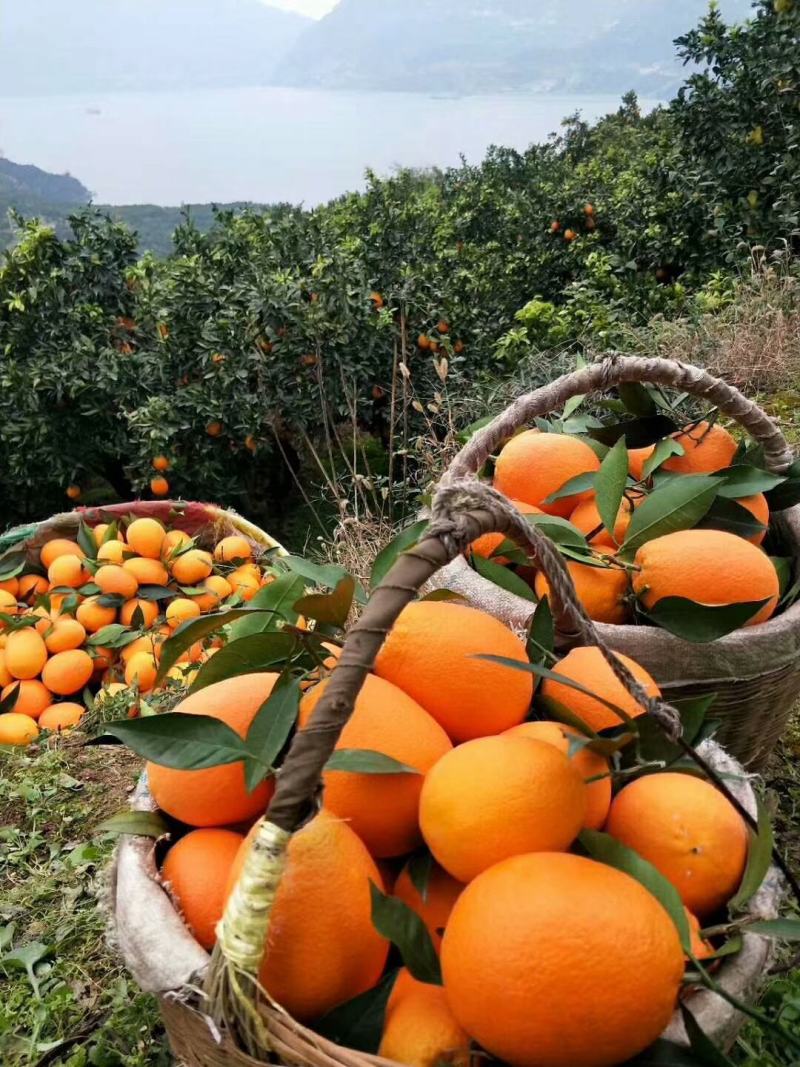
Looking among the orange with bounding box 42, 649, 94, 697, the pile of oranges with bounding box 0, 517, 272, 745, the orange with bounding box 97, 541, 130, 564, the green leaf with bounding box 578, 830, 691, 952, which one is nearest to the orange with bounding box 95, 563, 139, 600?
the pile of oranges with bounding box 0, 517, 272, 745

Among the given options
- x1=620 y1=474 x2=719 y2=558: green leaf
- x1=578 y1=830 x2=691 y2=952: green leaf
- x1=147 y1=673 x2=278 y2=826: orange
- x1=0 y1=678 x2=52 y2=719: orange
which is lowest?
x1=0 y1=678 x2=52 y2=719: orange

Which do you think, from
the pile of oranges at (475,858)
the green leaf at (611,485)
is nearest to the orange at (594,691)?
the pile of oranges at (475,858)

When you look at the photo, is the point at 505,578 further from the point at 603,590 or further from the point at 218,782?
the point at 218,782

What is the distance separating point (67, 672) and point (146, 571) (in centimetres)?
41

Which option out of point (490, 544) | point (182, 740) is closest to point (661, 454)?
point (490, 544)

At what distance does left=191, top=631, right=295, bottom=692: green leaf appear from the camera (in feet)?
3.09

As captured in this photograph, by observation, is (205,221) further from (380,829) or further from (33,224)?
(380,829)

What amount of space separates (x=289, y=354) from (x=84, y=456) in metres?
1.17

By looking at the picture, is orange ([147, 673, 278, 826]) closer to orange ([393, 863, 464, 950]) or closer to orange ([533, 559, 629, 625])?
orange ([393, 863, 464, 950])

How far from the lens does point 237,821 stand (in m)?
0.85

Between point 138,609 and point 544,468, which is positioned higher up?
point 544,468

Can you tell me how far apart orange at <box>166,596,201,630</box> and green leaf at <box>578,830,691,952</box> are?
1.89 metres

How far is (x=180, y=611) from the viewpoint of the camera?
2.49 m

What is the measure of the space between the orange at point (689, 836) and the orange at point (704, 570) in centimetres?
41
